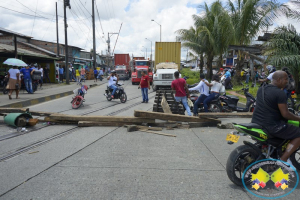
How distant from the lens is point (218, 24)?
25125 mm

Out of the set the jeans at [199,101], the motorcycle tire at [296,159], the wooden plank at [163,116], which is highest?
the jeans at [199,101]

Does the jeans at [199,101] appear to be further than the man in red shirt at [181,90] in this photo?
Yes

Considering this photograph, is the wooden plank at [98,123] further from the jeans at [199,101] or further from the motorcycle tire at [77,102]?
the motorcycle tire at [77,102]

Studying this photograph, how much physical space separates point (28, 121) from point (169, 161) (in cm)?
494

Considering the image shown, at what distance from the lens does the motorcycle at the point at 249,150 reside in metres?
3.92

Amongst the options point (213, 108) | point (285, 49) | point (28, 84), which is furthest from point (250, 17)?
point (28, 84)

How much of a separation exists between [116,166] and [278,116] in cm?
276

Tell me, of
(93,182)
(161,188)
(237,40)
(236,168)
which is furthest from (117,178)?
Result: (237,40)

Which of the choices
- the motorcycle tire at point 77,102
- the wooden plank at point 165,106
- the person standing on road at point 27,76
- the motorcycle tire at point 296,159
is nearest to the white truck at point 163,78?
the person standing on road at point 27,76

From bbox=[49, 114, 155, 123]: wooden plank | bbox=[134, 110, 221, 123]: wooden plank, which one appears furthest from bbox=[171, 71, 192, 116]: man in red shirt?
bbox=[49, 114, 155, 123]: wooden plank

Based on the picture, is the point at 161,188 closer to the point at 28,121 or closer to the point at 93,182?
the point at 93,182

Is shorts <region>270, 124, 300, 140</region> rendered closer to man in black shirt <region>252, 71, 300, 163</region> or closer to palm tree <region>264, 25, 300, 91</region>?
man in black shirt <region>252, 71, 300, 163</region>

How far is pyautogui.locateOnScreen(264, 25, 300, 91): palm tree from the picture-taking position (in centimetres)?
1208

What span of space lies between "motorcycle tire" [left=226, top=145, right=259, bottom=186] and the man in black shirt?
0.40m
